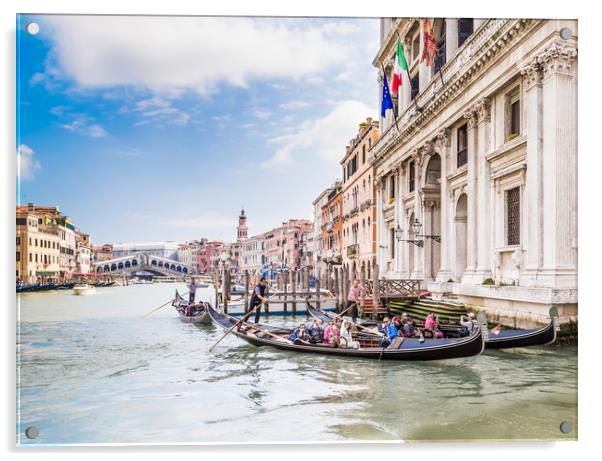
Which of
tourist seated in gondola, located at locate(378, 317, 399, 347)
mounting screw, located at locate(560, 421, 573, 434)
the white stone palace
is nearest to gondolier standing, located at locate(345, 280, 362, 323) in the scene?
the white stone palace

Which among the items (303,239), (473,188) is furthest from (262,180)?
(473,188)

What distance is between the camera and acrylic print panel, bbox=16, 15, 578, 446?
3891mm

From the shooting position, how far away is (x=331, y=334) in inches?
225

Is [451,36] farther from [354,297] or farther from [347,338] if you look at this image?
[347,338]

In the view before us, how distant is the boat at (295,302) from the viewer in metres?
6.55

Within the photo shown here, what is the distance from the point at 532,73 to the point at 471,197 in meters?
1.24

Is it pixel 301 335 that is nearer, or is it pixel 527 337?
pixel 527 337

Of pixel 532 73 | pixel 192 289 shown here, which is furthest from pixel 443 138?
pixel 192 289

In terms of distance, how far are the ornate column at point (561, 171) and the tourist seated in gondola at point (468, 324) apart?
2.69ft

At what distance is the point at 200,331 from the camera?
6.20m

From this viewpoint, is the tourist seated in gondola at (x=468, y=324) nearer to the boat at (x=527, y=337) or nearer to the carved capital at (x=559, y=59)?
the boat at (x=527, y=337)

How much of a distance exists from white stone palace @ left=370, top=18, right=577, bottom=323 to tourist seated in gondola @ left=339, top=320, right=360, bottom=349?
700 millimetres

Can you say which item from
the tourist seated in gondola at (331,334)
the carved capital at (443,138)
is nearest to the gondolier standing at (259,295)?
the tourist seated in gondola at (331,334)

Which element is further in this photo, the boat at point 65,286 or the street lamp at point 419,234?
the street lamp at point 419,234
